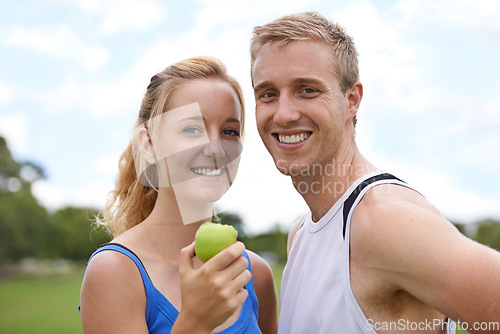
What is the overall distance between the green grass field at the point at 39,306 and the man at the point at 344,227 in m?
38.3

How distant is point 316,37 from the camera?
4.51 m

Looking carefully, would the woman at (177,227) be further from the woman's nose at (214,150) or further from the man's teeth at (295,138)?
the man's teeth at (295,138)

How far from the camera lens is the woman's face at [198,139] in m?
4.36

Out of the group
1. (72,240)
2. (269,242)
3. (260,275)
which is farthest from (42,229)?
(260,275)

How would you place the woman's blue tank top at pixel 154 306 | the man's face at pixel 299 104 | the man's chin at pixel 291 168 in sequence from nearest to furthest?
the woman's blue tank top at pixel 154 306
the man's face at pixel 299 104
the man's chin at pixel 291 168

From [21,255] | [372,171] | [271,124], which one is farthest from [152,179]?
[21,255]

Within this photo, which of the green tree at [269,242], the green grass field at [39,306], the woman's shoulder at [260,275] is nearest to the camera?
the woman's shoulder at [260,275]

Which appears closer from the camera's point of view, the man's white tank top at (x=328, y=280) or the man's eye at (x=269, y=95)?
the man's white tank top at (x=328, y=280)

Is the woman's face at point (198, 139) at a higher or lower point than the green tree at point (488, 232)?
higher

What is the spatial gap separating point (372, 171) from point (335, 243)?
755 mm

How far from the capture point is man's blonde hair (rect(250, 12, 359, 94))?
4.50 metres

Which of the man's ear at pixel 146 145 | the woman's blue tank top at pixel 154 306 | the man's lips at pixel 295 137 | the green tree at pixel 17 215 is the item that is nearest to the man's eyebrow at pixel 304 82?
the man's lips at pixel 295 137

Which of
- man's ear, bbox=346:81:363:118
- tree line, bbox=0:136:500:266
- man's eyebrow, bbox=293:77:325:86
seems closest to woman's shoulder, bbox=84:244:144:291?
man's eyebrow, bbox=293:77:325:86

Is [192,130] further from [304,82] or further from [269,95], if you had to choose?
[304,82]
